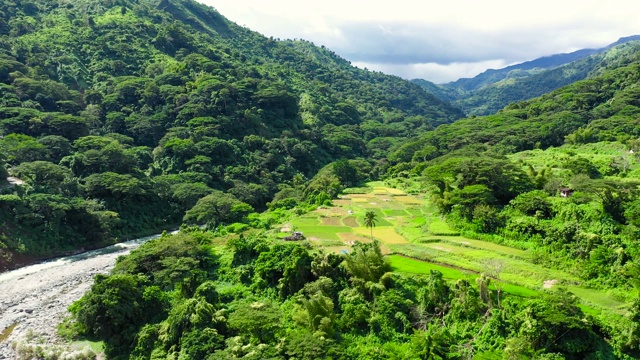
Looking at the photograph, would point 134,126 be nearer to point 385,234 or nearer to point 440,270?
point 385,234

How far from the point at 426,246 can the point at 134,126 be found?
69695 millimetres

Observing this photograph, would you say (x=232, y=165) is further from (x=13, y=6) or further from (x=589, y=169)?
(x=13, y=6)

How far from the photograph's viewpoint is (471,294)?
997 inches

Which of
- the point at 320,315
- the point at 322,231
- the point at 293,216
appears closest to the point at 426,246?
the point at 322,231

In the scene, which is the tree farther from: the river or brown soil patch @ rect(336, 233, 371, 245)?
brown soil patch @ rect(336, 233, 371, 245)

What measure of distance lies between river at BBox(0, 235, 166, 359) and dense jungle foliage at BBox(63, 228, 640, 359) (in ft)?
11.2

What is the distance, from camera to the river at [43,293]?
32.7 meters

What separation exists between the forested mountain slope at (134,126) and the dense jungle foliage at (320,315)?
834 inches

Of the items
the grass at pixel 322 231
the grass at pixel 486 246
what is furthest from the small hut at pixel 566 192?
the grass at pixel 322 231

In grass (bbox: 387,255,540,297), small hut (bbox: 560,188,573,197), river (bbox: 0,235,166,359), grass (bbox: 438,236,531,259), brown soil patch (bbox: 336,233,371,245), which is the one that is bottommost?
river (bbox: 0,235,166,359)

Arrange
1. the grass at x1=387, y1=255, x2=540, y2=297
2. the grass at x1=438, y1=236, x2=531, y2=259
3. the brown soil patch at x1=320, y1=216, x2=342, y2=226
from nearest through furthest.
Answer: the grass at x1=387, y1=255, x2=540, y2=297
the grass at x1=438, y1=236, x2=531, y2=259
the brown soil patch at x1=320, y1=216, x2=342, y2=226

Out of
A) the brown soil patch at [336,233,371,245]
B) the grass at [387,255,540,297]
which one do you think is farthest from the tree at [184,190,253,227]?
the grass at [387,255,540,297]

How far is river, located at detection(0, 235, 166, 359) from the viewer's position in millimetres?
32656

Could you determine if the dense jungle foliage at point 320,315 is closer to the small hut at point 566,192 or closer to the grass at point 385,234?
the grass at point 385,234
